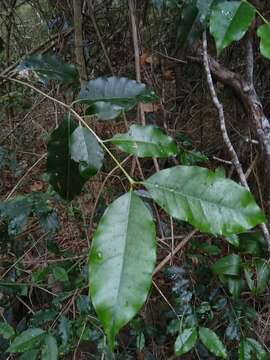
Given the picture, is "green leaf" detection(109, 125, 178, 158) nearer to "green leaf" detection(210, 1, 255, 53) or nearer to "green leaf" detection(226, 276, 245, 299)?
"green leaf" detection(210, 1, 255, 53)

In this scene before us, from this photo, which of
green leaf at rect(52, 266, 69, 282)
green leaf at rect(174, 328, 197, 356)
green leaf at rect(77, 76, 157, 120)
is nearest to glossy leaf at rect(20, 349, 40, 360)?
green leaf at rect(52, 266, 69, 282)

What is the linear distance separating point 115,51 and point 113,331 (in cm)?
147

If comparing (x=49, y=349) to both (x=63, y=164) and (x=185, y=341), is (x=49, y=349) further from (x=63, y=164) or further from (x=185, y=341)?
(x=63, y=164)

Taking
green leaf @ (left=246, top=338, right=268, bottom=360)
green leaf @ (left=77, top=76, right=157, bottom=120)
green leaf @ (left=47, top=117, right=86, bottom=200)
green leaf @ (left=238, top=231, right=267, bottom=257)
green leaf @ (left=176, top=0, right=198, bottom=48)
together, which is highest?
green leaf @ (left=176, top=0, right=198, bottom=48)

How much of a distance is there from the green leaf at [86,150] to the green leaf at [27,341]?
1.75 ft

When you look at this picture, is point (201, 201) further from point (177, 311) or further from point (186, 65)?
point (186, 65)

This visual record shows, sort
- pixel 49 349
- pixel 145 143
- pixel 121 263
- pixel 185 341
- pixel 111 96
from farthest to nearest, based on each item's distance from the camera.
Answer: pixel 185 341
pixel 49 349
pixel 111 96
pixel 145 143
pixel 121 263

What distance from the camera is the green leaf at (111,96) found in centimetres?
73

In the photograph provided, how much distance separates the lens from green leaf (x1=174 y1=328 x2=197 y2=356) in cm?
107

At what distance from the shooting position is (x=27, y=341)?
3.32 feet

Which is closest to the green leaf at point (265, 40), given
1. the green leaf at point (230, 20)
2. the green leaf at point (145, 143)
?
the green leaf at point (230, 20)

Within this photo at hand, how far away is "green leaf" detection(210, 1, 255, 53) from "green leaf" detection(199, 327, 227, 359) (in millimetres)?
726

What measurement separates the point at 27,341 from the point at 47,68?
25.0 inches

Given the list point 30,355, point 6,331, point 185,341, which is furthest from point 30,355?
point 185,341
